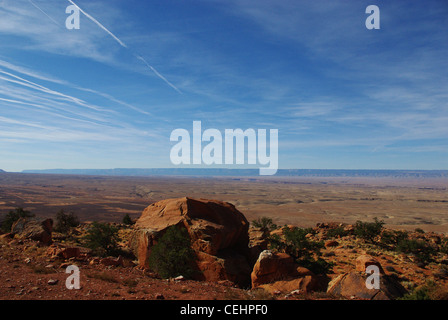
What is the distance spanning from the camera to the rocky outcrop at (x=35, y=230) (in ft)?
64.6

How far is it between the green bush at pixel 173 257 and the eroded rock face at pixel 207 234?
1124mm

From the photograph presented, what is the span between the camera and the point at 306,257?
19.0 m

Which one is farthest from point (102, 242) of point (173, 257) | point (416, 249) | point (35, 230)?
point (416, 249)

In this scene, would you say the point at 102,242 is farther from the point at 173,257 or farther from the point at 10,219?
the point at 10,219

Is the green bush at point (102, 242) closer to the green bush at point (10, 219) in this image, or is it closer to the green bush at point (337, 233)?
the green bush at point (10, 219)

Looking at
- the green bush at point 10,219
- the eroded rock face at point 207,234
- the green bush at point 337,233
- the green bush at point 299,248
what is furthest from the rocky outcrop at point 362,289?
the green bush at point 10,219

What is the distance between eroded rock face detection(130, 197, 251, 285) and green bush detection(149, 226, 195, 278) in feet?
3.69

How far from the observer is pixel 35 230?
2025cm

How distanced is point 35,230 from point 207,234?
48.4 ft

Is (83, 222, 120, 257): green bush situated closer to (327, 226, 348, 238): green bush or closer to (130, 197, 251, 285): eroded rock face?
(130, 197, 251, 285): eroded rock face

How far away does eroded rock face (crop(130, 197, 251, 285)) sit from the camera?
15.6 metres

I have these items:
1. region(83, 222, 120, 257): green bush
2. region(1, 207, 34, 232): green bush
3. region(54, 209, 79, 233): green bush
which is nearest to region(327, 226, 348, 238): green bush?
region(83, 222, 120, 257): green bush
